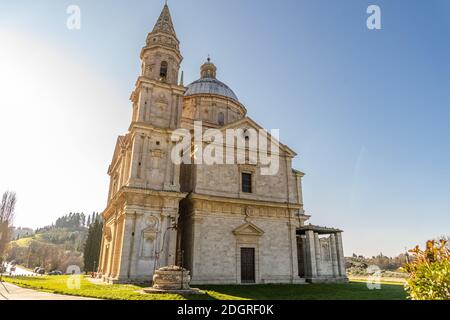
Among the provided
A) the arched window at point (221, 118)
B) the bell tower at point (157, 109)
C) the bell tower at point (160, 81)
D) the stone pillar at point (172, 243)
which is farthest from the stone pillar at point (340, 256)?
the bell tower at point (160, 81)

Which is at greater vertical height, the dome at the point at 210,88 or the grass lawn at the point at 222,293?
the dome at the point at 210,88

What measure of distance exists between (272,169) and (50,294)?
1705 cm

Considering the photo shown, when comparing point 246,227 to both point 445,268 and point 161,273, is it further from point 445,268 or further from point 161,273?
point 445,268

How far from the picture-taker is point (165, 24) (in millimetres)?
25562

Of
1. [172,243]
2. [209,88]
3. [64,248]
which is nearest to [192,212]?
[172,243]

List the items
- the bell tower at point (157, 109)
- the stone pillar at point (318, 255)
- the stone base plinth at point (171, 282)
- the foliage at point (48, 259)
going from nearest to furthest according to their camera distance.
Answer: the stone base plinth at point (171, 282) → the bell tower at point (157, 109) → the stone pillar at point (318, 255) → the foliage at point (48, 259)

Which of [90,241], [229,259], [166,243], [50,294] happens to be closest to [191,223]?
[166,243]

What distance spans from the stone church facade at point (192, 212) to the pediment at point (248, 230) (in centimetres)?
7

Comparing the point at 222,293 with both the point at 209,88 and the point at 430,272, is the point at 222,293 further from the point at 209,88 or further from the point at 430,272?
the point at 209,88

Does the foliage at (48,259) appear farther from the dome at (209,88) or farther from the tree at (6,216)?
the dome at (209,88)

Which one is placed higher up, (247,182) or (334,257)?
(247,182)

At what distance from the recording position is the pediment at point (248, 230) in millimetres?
20750

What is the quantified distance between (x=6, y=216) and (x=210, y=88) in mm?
31845

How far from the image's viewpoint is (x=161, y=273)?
13.5 meters
